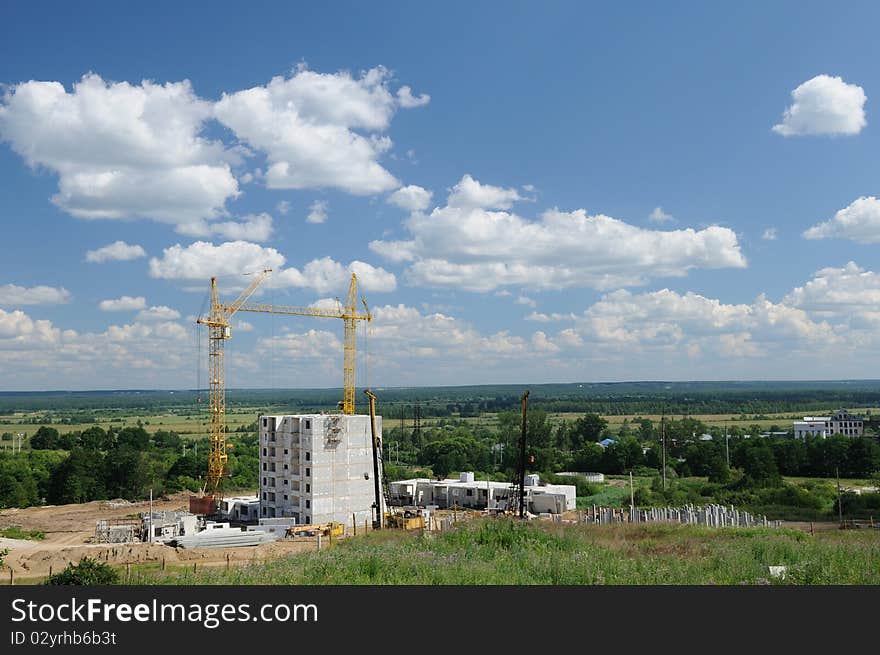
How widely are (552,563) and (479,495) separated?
37.0 metres

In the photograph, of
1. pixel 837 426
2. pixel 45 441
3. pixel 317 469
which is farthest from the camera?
pixel 837 426

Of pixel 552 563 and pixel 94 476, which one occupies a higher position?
pixel 552 563

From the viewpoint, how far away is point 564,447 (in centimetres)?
9856

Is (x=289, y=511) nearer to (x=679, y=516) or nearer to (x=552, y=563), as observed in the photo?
(x=679, y=516)

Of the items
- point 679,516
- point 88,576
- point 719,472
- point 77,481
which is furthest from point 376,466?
point 719,472

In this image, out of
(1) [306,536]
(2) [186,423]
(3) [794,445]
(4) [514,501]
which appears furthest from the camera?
(2) [186,423]

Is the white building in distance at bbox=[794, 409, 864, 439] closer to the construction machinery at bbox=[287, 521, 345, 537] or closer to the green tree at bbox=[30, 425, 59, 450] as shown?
the construction machinery at bbox=[287, 521, 345, 537]

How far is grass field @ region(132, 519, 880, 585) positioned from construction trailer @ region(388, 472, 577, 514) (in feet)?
90.3

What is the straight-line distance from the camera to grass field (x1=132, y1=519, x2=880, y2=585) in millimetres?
13750

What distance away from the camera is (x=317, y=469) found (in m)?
41.8
